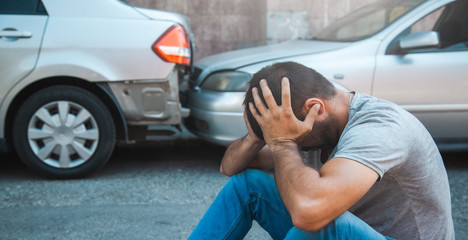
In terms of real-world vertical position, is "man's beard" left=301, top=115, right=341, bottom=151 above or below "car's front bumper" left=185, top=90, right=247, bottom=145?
→ above

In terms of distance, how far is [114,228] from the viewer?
287 cm

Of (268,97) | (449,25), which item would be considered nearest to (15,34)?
(268,97)

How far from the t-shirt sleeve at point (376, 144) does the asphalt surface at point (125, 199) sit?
142cm

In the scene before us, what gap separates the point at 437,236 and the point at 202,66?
3.10 meters

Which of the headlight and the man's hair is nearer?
the man's hair

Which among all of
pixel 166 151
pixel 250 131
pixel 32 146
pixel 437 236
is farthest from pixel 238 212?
pixel 166 151

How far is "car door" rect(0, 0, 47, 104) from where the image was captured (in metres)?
3.54

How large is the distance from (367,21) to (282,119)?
324cm

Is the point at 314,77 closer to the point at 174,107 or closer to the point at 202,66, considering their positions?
the point at 174,107

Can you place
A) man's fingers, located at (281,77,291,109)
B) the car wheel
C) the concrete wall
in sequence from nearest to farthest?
man's fingers, located at (281,77,291,109)
the car wheel
the concrete wall

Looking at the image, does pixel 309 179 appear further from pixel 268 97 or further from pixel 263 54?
pixel 263 54

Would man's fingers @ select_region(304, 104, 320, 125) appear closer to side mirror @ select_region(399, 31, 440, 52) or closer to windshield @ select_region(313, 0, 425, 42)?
side mirror @ select_region(399, 31, 440, 52)

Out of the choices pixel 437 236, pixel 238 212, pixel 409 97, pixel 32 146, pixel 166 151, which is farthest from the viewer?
pixel 166 151

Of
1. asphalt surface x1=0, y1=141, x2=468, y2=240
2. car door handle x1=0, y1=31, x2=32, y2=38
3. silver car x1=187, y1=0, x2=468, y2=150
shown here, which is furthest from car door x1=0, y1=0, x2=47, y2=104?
silver car x1=187, y1=0, x2=468, y2=150
